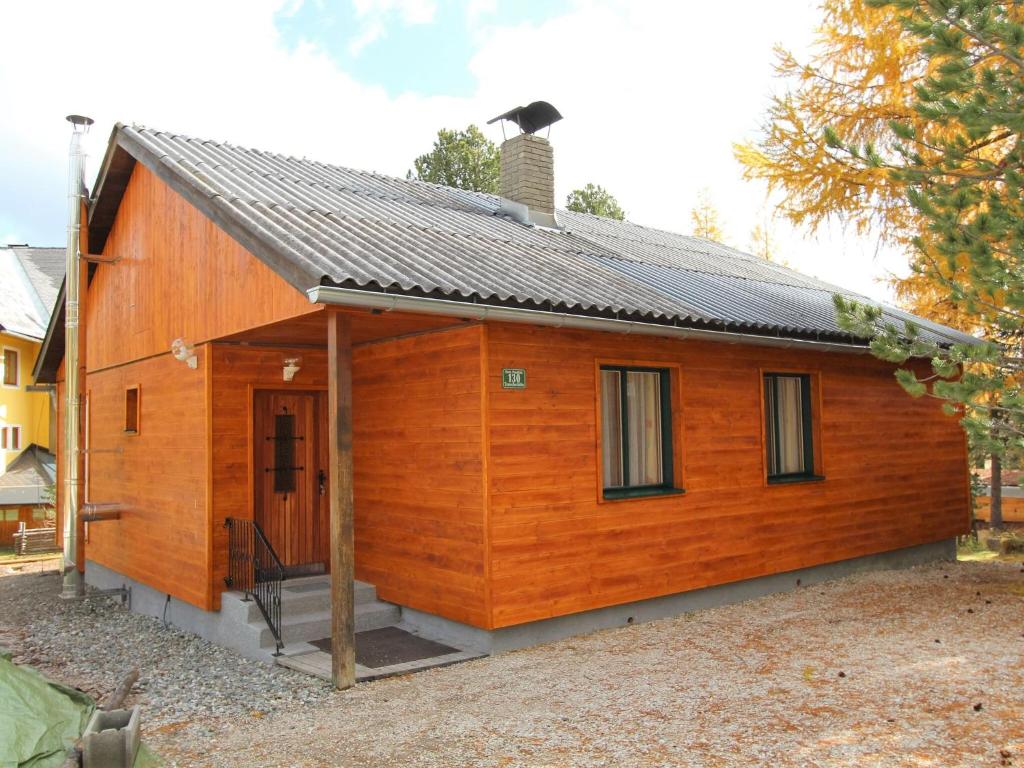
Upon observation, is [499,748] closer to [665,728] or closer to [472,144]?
[665,728]

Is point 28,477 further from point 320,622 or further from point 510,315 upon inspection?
point 510,315

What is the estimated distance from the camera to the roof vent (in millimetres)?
11984

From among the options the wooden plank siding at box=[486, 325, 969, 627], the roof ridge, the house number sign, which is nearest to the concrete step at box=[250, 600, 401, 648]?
the wooden plank siding at box=[486, 325, 969, 627]

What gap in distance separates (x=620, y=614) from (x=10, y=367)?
2263cm

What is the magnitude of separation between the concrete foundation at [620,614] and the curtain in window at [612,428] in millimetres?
1265

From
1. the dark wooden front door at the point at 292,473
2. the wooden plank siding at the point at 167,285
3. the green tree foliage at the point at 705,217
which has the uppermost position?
the green tree foliage at the point at 705,217

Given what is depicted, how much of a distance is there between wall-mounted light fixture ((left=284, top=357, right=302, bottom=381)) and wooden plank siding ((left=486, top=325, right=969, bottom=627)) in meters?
2.77

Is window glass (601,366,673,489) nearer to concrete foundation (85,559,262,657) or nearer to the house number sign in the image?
the house number sign

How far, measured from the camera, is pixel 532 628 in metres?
7.46

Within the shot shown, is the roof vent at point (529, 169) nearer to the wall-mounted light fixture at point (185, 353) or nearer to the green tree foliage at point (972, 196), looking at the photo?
the wall-mounted light fixture at point (185, 353)

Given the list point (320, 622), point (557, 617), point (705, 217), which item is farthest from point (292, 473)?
point (705, 217)

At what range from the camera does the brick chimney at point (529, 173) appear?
39.4 feet

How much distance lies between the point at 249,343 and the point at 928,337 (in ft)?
30.9

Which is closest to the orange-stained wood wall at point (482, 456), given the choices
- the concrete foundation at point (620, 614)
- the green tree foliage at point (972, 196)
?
the concrete foundation at point (620, 614)
